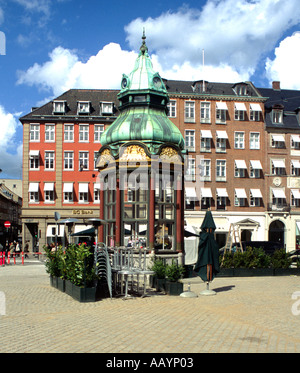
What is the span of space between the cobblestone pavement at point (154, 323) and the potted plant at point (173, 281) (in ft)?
1.81

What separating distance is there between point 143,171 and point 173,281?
19.0 ft

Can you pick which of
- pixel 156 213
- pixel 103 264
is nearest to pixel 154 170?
pixel 156 213

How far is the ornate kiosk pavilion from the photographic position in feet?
68.0

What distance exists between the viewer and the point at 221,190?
180 feet


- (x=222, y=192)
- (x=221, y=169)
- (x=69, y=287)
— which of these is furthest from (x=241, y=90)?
(x=69, y=287)

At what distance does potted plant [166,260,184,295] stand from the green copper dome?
20.6ft

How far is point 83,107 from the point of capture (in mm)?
55781

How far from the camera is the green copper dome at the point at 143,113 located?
70.1ft

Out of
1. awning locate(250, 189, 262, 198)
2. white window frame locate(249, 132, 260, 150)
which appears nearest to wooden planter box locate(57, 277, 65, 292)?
awning locate(250, 189, 262, 198)

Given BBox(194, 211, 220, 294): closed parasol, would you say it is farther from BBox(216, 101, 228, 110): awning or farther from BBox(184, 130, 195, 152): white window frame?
BBox(216, 101, 228, 110): awning

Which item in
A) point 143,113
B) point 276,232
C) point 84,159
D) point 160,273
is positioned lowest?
point 160,273

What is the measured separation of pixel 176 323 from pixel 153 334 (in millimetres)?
1360

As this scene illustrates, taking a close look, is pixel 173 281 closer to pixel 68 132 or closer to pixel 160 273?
pixel 160 273

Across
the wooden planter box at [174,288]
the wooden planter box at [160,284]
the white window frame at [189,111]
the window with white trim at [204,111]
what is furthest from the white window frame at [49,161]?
the wooden planter box at [174,288]
